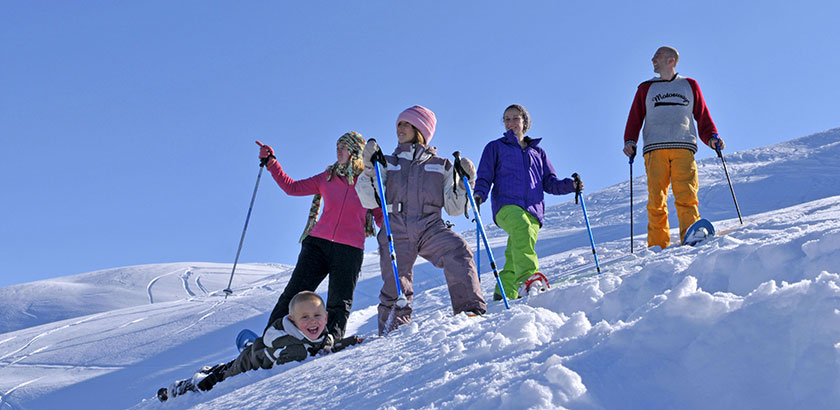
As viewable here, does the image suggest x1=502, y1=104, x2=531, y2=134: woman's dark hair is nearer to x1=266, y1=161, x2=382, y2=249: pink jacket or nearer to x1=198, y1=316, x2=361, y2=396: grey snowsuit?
x1=266, y1=161, x2=382, y2=249: pink jacket

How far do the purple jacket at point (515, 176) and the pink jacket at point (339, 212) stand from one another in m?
1.02

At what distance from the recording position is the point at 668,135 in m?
6.46

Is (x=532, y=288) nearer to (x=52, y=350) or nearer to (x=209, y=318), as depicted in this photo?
(x=209, y=318)

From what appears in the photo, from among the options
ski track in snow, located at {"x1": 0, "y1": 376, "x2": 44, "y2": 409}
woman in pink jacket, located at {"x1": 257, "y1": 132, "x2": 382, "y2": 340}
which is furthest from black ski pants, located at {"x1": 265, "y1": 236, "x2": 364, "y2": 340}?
ski track in snow, located at {"x1": 0, "y1": 376, "x2": 44, "y2": 409}

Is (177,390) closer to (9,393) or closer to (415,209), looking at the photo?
(415,209)

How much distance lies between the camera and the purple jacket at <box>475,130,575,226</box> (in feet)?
19.8

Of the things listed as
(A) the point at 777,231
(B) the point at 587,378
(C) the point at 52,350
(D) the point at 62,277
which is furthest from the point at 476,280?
(D) the point at 62,277

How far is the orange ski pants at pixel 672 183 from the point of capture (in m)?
6.36

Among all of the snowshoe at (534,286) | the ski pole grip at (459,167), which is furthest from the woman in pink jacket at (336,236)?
the snowshoe at (534,286)

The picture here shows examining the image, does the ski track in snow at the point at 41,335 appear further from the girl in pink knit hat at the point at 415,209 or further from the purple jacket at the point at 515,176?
the purple jacket at the point at 515,176

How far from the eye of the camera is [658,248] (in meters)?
6.47

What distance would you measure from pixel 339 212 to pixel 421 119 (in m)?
1.06

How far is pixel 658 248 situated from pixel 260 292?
11.8m

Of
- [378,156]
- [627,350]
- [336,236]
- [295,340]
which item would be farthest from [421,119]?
[627,350]
